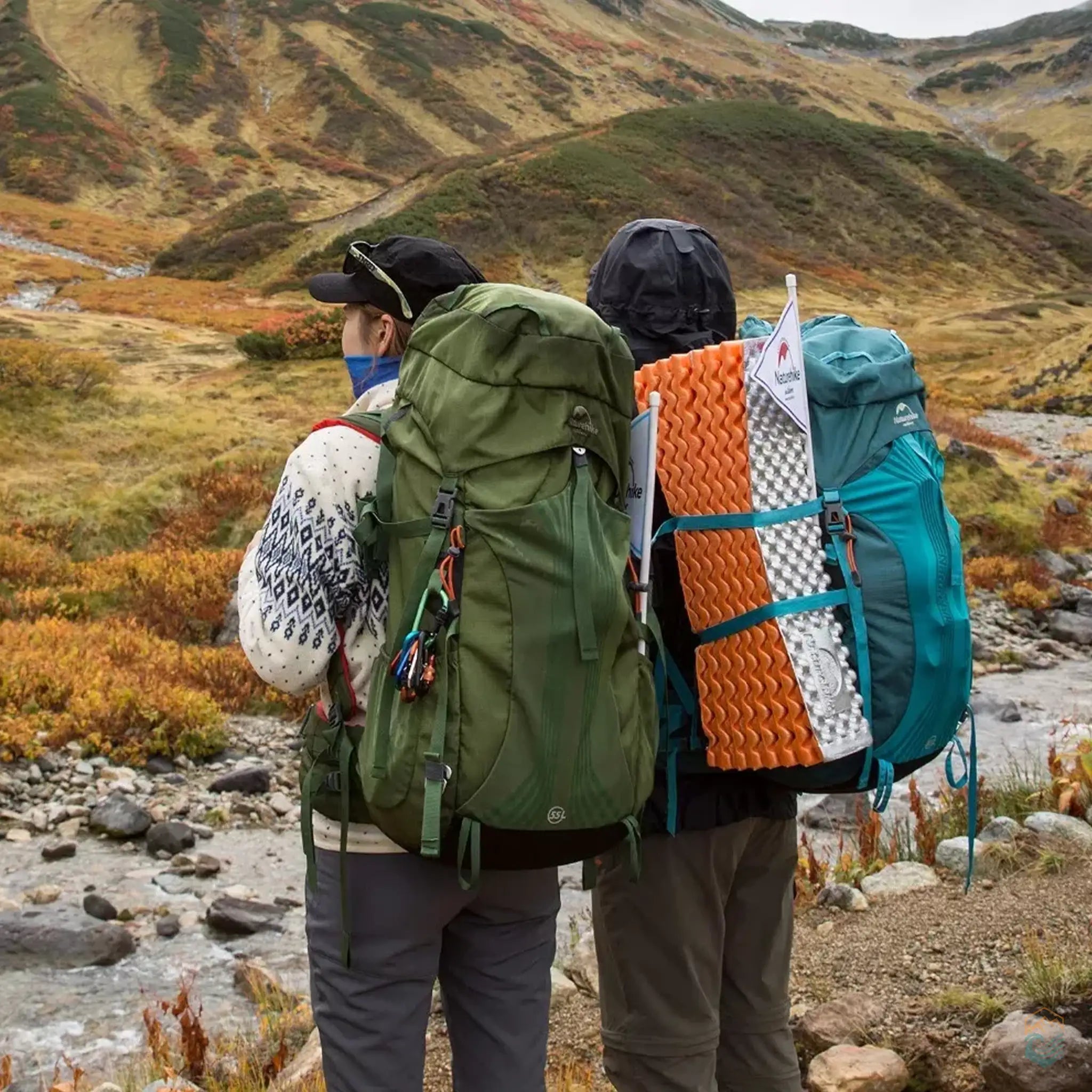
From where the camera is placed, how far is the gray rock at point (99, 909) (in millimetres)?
5227

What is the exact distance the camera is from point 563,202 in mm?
39625

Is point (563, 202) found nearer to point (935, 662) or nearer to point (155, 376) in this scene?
point (155, 376)

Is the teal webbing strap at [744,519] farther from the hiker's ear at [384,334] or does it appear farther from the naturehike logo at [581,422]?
the hiker's ear at [384,334]

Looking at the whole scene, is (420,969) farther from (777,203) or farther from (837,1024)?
(777,203)

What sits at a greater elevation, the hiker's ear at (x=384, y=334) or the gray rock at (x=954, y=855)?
the hiker's ear at (x=384, y=334)

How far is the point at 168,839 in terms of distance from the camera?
241 inches

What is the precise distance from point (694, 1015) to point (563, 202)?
39519mm

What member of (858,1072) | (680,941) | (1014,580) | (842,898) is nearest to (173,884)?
(842,898)

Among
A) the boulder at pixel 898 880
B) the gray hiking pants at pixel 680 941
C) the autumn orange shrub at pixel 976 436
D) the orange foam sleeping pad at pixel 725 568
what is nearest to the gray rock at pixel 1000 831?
the boulder at pixel 898 880

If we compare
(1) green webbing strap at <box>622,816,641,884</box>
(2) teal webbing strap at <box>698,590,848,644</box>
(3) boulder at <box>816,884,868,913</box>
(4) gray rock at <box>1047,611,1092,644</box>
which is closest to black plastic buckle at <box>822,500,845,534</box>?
(2) teal webbing strap at <box>698,590,848,644</box>

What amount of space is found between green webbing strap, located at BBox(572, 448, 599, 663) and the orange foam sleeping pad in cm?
46

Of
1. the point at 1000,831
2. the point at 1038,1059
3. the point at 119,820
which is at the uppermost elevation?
the point at 1038,1059

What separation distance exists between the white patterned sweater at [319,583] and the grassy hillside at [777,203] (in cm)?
3251

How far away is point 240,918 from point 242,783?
1.83m
